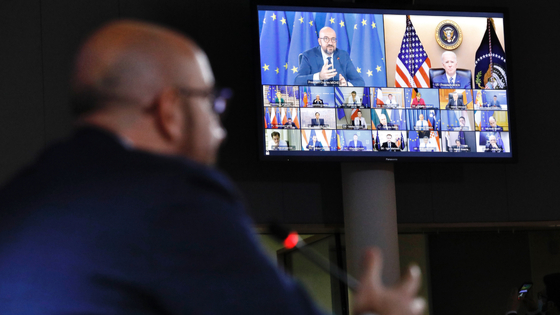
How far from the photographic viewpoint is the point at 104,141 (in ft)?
2.06

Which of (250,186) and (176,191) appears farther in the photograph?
(250,186)

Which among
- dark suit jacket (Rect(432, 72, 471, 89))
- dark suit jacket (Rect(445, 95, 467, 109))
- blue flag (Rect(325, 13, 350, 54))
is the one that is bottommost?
dark suit jacket (Rect(445, 95, 467, 109))

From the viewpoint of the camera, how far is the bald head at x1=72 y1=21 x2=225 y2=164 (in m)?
0.69

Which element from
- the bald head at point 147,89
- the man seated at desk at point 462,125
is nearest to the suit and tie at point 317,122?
the man seated at desk at point 462,125

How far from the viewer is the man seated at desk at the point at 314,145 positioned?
4016 mm

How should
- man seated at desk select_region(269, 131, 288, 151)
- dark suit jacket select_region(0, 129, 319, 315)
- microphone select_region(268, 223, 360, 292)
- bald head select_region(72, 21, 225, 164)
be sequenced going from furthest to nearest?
man seated at desk select_region(269, 131, 288, 151)
microphone select_region(268, 223, 360, 292)
bald head select_region(72, 21, 225, 164)
dark suit jacket select_region(0, 129, 319, 315)

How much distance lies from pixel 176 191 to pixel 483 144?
3975 millimetres

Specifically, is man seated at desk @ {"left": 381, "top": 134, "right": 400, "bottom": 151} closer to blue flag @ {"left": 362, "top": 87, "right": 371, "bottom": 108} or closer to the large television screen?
the large television screen

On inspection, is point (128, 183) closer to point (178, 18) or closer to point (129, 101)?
point (129, 101)

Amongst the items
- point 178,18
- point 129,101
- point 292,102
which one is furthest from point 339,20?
point 129,101

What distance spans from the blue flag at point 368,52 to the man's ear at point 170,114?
3518 mm

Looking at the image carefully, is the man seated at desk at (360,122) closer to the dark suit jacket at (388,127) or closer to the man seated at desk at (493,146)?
the dark suit jacket at (388,127)

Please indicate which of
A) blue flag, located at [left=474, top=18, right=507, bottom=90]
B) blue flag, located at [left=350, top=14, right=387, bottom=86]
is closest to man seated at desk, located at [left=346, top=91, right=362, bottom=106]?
blue flag, located at [left=350, top=14, right=387, bottom=86]

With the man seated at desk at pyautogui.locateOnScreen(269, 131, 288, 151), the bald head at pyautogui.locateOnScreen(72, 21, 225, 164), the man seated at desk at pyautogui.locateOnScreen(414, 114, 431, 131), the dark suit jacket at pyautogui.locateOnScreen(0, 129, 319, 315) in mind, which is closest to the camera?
the dark suit jacket at pyautogui.locateOnScreen(0, 129, 319, 315)
